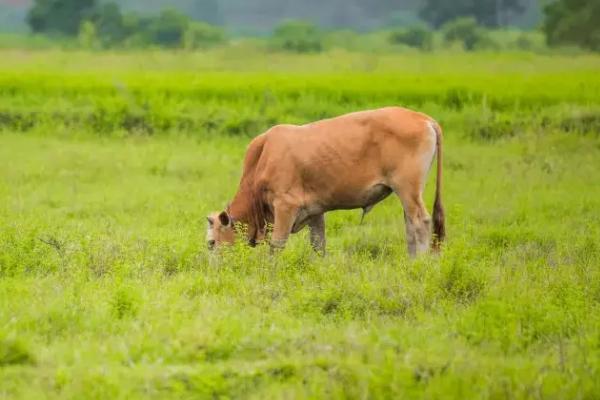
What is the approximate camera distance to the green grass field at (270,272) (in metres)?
6.50

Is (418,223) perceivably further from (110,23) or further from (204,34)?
(110,23)

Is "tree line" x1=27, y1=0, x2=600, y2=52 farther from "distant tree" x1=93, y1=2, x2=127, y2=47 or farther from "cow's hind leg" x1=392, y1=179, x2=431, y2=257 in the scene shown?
"cow's hind leg" x1=392, y1=179, x2=431, y2=257

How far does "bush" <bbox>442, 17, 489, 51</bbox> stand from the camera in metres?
38.7

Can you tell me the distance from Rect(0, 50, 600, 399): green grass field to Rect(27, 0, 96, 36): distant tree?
2356cm

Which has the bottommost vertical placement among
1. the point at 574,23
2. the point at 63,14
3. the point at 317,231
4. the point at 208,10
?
the point at 208,10

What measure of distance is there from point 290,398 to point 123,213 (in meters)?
6.89

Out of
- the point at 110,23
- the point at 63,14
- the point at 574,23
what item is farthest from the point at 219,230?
the point at 63,14

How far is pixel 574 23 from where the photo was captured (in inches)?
1380

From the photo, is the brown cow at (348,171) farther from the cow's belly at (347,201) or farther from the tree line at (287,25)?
the tree line at (287,25)

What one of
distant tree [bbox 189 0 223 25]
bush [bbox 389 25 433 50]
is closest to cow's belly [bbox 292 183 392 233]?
bush [bbox 389 25 433 50]

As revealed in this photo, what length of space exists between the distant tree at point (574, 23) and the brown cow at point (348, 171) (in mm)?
24886

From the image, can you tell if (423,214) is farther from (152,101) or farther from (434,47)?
(434,47)

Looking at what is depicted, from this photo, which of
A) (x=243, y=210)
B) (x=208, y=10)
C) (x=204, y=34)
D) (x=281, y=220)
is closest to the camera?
(x=281, y=220)

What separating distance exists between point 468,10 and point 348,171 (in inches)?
1399
